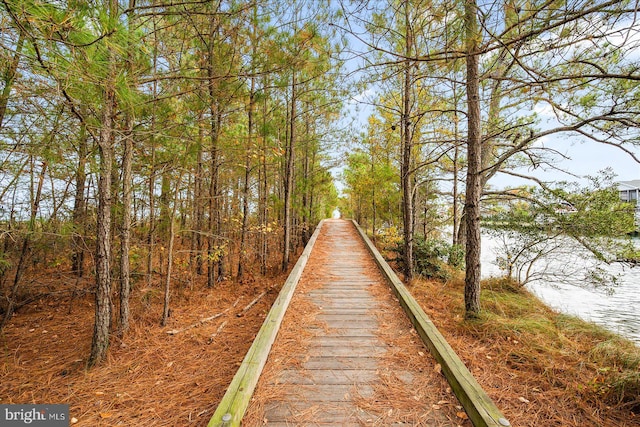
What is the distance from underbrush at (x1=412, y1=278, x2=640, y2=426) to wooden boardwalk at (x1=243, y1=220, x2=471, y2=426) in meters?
0.60

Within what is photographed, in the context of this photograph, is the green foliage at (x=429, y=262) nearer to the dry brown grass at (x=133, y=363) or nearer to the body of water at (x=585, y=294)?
the body of water at (x=585, y=294)

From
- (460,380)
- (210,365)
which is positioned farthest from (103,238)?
(460,380)

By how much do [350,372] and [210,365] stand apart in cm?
173

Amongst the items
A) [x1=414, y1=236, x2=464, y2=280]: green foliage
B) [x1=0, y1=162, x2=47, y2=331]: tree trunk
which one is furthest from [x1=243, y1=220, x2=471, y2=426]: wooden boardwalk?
[x1=0, y1=162, x2=47, y2=331]: tree trunk

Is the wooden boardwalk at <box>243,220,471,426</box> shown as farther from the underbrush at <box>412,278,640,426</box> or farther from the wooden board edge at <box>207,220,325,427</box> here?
the underbrush at <box>412,278,640,426</box>

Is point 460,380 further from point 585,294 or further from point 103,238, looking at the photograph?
point 585,294

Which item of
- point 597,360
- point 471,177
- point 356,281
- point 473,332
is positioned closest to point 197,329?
point 356,281

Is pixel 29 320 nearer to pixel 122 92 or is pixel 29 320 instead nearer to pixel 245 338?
pixel 245 338

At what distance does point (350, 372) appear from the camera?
2336 millimetres

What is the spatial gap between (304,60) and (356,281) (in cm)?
412

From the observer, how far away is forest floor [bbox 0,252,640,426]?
2131 mm

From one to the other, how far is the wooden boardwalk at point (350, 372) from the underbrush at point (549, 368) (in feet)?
1.97

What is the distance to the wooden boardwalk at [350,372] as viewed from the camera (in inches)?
73.7

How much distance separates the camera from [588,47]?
7.75 feet
